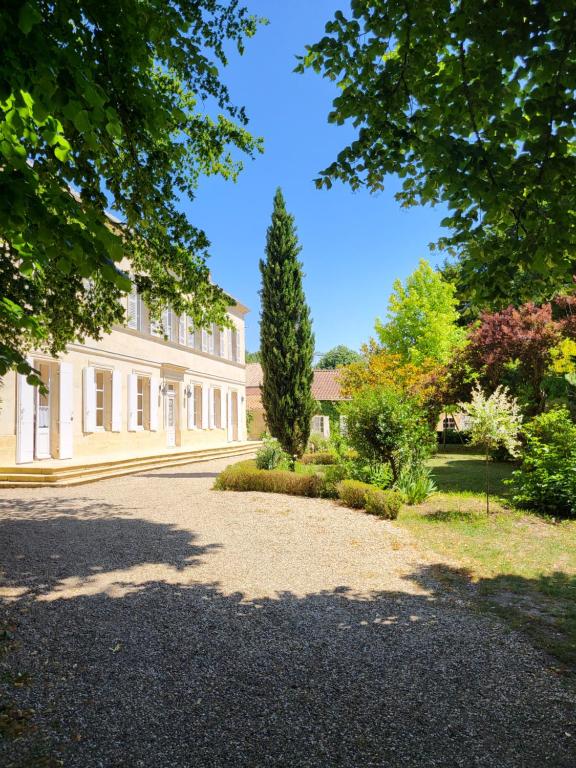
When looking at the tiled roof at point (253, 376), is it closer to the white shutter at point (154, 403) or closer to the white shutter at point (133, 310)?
the white shutter at point (154, 403)

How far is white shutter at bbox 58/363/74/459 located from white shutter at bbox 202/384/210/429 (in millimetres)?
8095

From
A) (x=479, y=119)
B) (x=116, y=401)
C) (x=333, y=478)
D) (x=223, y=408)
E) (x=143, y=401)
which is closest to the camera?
(x=479, y=119)

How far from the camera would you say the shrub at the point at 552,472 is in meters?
8.12

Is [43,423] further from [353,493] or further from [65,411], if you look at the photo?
[353,493]

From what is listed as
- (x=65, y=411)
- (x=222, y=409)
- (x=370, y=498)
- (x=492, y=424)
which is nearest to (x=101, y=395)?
(x=65, y=411)

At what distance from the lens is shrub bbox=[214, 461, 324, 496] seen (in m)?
10.4

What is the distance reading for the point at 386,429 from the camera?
383 inches

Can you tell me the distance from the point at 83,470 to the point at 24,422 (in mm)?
1843

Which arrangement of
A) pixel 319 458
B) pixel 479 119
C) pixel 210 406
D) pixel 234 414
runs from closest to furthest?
1. pixel 479 119
2. pixel 319 458
3. pixel 210 406
4. pixel 234 414

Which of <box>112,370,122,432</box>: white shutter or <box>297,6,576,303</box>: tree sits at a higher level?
<box>297,6,576,303</box>: tree

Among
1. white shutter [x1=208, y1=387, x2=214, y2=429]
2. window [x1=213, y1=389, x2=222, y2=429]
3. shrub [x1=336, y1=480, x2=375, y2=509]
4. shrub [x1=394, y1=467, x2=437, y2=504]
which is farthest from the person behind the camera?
window [x1=213, y1=389, x2=222, y2=429]

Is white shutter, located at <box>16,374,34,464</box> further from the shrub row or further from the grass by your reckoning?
the grass

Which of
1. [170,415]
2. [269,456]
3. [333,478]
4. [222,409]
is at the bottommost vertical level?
[333,478]

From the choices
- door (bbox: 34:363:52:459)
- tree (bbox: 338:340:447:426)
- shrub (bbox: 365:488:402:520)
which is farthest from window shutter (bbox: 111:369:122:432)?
shrub (bbox: 365:488:402:520)
